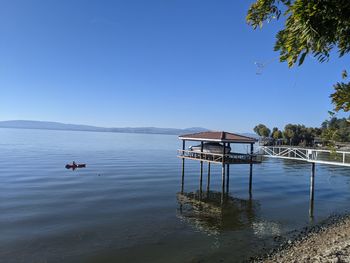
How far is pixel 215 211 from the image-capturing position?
89.6 ft

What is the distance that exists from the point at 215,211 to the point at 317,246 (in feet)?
35.8

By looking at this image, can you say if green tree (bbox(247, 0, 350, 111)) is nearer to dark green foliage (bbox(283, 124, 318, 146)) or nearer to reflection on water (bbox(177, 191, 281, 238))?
reflection on water (bbox(177, 191, 281, 238))

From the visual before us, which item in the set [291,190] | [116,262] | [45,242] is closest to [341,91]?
[116,262]

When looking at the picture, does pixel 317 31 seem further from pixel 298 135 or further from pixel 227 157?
pixel 298 135

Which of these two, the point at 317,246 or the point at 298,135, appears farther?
the point at 298,135

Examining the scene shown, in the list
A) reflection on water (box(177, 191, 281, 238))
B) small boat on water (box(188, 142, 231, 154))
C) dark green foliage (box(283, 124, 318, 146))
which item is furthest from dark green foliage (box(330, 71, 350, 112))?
dark green foliage (box(283, 124, 318, 146))

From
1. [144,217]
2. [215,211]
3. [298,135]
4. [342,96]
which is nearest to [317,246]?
[215,211]

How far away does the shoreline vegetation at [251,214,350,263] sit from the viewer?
1404cm

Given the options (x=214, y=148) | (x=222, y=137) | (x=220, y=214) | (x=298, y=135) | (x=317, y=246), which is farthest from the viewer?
(x=298, y=135)

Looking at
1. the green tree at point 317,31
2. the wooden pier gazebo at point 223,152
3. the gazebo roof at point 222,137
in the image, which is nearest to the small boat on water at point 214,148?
the wooden pier gazebo at point 223,152

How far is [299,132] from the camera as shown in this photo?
419ft

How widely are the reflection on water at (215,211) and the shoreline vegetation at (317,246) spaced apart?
4.29 metres

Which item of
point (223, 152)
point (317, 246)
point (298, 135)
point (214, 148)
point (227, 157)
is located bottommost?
point (317, 246)

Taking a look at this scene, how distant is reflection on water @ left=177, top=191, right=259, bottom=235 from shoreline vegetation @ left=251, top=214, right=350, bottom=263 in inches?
169
